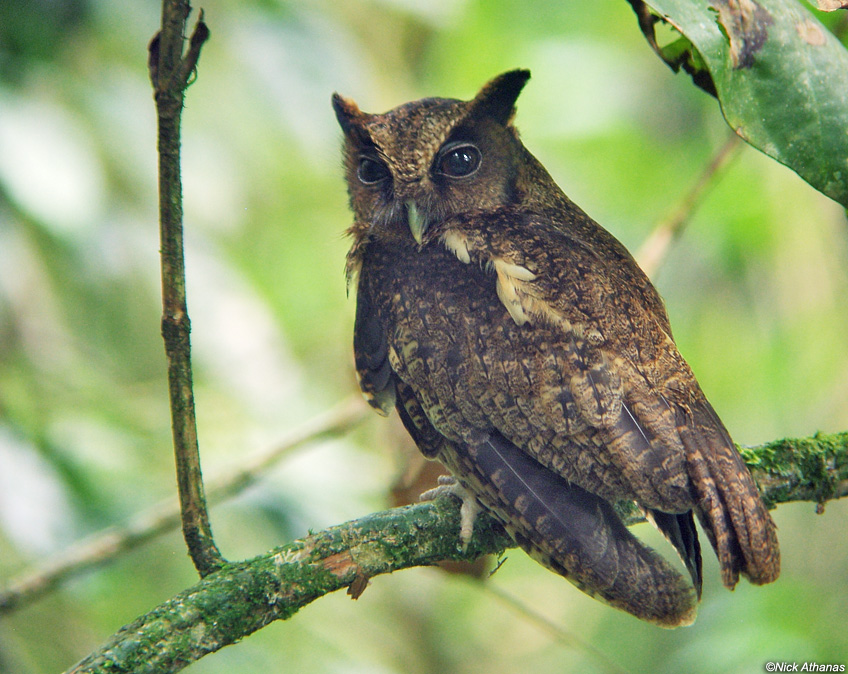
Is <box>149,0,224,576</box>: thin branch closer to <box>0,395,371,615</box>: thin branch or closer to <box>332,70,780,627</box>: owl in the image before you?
<box>332,70,780,627</box>: owl

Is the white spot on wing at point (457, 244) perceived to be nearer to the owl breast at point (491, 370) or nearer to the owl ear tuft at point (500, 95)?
the owl breast at point (491, 370)

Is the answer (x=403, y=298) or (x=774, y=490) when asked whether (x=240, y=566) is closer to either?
(x=403, y=298)

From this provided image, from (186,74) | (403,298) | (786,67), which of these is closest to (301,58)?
(403,298)

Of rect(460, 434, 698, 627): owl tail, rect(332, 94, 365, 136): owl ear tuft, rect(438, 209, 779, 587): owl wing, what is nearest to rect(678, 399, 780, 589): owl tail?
rect(438, 209, 779, 587): owl wing

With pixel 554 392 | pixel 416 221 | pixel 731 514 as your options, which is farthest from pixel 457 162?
pixel 731 514

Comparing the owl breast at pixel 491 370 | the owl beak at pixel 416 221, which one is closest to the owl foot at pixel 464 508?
the owl breast at pixel 491 370

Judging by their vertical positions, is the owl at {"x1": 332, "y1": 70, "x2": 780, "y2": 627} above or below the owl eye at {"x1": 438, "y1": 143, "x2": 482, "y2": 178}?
below
